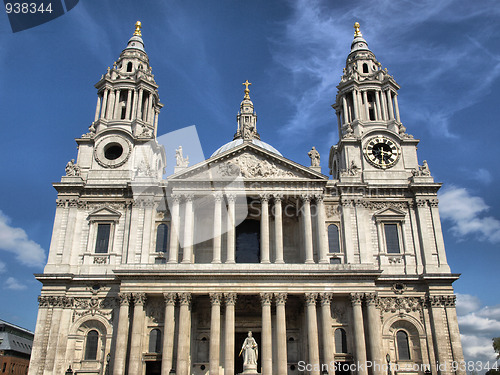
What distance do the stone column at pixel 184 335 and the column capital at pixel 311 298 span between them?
27.0ft

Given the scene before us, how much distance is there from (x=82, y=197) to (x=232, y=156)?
1278cm

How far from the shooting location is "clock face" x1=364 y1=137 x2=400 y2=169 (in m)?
42.3

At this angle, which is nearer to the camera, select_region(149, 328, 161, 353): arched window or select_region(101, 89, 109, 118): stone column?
select_region(149, 328, 161, 353): arched window

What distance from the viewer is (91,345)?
35500 mm

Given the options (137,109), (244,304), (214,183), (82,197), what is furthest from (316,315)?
(137,109)

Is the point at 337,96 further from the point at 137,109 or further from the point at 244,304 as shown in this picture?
the point at 244,304

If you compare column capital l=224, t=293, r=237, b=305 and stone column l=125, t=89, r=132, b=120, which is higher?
stone column l=125, t=89, r=132, b=120

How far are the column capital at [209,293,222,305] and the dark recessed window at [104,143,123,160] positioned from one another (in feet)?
53.5

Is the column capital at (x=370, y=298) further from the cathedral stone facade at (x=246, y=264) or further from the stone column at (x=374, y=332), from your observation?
the cathedral stone facade at (x=246, y=264)

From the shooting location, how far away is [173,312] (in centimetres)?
3375

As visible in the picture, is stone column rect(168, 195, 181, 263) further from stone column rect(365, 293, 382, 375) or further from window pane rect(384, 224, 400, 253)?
window pane rect(384, 224, 400, 253)

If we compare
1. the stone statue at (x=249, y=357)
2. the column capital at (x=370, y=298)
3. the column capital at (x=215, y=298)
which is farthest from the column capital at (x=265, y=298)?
the column capital at (x=370, y=298)

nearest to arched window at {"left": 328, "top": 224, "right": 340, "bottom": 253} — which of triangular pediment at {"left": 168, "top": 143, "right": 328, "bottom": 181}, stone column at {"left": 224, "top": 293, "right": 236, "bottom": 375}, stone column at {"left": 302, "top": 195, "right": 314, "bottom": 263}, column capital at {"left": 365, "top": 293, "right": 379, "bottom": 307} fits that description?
stone column at {"left": 302, "top": 195, "right": 314, "bottom": 263}

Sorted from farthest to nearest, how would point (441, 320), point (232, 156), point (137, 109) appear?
point (137, 109), point (232, 156), point (441, 320)
